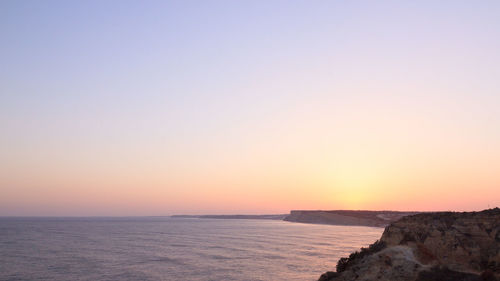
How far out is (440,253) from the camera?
30984 millimetres

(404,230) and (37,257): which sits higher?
(404,230)

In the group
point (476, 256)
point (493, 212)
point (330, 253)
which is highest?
point (493, 212)

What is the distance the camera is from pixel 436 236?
3198 cm

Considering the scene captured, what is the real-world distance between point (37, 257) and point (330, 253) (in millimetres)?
50691

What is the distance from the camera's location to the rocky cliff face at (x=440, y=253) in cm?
2800

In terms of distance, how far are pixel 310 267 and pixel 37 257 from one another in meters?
44.7

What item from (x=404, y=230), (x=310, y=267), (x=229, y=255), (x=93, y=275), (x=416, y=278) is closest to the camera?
(x=416, y=278)

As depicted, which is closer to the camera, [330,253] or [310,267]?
[310,267]

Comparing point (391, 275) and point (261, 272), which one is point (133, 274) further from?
point (391, 275)

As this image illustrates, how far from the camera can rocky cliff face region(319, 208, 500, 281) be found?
2800 cm

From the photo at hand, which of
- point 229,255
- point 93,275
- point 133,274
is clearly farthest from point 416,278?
point 229,255

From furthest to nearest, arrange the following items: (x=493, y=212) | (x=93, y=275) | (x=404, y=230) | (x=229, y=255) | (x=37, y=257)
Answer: (x=229, y=255) → (x=37, y=257) → (x=93, y=275) → (x=404, y=230) → (x=493, y=212)

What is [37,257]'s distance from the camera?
6462 centimetres

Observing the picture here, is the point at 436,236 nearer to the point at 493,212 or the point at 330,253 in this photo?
the point at 493,212
